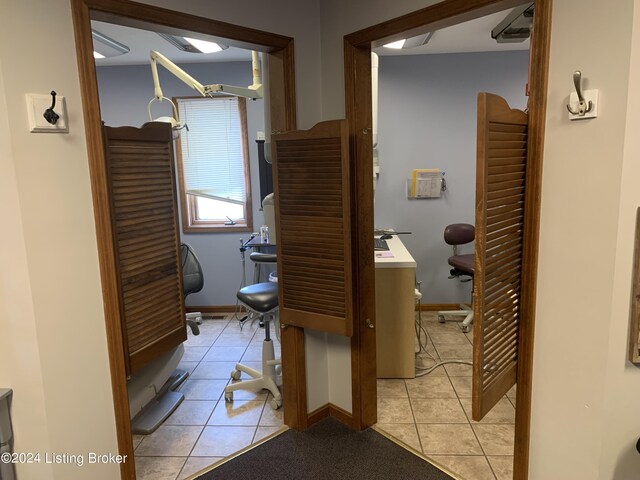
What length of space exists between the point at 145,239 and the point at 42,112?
732 mm

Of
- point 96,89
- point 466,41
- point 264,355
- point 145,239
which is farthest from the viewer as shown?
point 466,41

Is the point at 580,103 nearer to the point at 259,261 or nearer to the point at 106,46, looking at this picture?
the point at 259,261

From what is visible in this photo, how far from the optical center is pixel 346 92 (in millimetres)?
2223

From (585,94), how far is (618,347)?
79cm

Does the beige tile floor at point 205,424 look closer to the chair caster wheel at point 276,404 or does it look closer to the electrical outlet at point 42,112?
the chair caster wheel at point 276,404

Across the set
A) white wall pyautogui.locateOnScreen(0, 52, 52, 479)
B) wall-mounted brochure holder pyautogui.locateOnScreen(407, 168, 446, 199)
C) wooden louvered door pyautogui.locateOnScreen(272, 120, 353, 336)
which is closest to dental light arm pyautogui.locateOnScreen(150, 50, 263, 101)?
wooden louvered door pyautogui.locateOnScreen(272, 120, 353, 336)

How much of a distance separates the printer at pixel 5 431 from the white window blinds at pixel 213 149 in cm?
312

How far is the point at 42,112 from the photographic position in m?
1.46

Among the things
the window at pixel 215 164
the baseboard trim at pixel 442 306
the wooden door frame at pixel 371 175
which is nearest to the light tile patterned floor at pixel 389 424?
the wooden door frame at pixel 371 175

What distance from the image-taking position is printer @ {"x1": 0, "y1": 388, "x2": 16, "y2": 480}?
1.53 meters

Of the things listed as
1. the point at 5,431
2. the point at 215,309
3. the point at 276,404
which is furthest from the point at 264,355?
the point at 215,309

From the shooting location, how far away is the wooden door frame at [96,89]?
5.18 feet

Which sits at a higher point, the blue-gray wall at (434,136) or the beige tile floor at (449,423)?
the blue-gray wall at (434,136)

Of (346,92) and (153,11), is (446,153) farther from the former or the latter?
(153,11)
